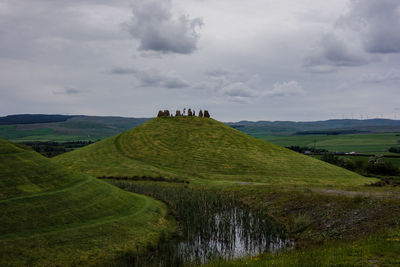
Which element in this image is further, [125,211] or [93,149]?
[93,149]

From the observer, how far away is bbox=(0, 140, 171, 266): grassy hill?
2470 cm

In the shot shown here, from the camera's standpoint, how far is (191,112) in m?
150

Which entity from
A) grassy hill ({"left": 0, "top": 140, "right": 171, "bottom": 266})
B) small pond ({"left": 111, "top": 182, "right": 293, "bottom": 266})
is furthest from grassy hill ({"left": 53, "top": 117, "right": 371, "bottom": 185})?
grassy hill ({"left": 0, "top": 140, "right": 171, "bottom": 266})

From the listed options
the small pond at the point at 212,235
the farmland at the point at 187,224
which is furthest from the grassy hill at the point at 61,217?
the small pond at the point at 212,235

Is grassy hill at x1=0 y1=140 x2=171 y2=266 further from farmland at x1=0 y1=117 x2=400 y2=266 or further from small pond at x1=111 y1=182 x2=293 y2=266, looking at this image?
small pond at x1=111 y1=182 x2=293 y2=266

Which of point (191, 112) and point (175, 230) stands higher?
point (191, 112)

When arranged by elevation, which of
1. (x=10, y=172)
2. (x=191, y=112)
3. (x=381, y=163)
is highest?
(x=191, y=112)

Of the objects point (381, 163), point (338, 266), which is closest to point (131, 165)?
point (338, 266)

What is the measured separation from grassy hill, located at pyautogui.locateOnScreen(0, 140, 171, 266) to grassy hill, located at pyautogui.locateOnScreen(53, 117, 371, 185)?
134ft

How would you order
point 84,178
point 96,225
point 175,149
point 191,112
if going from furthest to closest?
1. point 191,112
2. point 175,149
3. point 84,178
4. point 96,225

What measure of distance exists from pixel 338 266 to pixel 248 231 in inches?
743

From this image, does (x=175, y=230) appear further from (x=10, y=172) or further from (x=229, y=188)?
(x=229, y=188)

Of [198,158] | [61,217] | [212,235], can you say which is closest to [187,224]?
[212,235]

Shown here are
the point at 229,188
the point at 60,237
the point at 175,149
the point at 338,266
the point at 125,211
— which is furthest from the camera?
the point at 175,149
